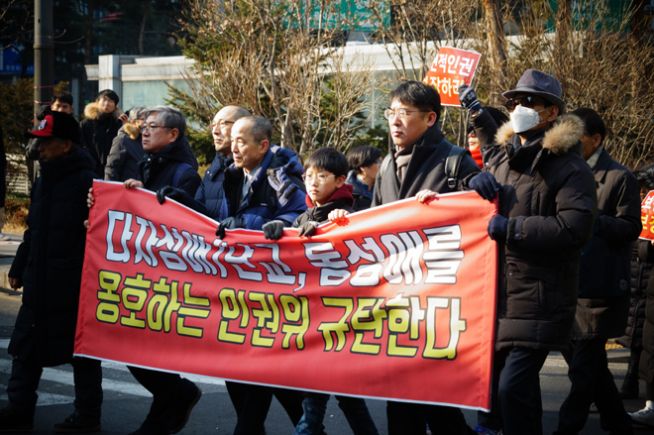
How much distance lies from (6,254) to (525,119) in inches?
405

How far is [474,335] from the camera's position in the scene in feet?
→ 17.3

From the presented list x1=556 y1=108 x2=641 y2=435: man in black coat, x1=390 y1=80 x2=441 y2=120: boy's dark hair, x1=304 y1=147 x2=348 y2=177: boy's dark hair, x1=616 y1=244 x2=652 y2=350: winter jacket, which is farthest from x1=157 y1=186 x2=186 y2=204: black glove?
x1=616 y1=244 x2=652 y2=350: winter jacket

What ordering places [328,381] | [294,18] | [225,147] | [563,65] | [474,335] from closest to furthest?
[474,335] → [328,381] → [225,147] → [563,65] → [294,18]

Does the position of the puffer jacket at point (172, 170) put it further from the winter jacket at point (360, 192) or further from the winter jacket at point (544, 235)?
the winter jacket at point (544, 235)

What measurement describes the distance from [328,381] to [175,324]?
1.06 meters

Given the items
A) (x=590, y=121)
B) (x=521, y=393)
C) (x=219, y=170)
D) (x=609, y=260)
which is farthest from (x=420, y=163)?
(x=609, y=260)

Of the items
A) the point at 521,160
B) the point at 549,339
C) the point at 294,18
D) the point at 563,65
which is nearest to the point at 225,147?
the point at 521,160

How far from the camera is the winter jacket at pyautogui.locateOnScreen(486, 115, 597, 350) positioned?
5.30 meters

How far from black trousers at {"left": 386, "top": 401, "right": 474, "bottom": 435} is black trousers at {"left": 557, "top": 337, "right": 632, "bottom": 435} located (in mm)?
1251

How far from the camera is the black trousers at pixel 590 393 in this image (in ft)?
21.3

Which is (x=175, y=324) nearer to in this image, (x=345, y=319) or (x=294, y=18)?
(x=345, y=319)

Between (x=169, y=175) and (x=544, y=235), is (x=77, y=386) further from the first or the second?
(x=544, y=235)

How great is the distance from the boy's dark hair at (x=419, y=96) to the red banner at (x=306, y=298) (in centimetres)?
48

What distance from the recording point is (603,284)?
22.4ft
